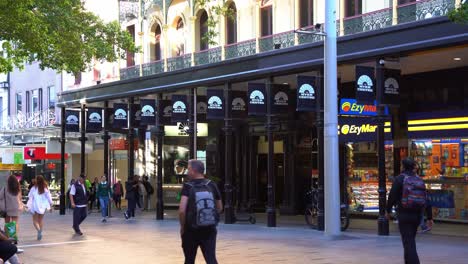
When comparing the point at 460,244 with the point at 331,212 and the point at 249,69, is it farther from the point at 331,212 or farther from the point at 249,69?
the point at 249,69

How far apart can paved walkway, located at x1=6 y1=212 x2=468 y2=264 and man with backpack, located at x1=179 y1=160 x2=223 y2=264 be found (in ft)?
14.0

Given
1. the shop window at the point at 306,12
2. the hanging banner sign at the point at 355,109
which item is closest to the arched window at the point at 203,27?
the shop window at the point at 306,12

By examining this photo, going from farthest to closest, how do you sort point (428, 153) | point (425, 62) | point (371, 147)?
point (371, 147) < point (428, 153) < point (425, 62)

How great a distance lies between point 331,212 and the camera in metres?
16.8

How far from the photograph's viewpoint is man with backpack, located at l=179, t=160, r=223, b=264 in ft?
28.1

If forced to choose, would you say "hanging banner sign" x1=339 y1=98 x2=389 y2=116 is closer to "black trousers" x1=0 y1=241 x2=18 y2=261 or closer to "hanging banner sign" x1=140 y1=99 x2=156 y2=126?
"hanging banner sign" x1=140 y1=99 x2=156 y2=126

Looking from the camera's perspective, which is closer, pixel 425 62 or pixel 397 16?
pixel 397 16

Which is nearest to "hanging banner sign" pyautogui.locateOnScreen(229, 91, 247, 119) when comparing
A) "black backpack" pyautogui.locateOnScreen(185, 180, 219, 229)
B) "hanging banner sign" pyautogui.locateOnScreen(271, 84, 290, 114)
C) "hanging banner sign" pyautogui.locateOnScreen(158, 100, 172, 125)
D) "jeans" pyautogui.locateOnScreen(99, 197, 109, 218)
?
"hanging banner sign" pyautogui.locateOnScreen(271, 84, 290, 114)

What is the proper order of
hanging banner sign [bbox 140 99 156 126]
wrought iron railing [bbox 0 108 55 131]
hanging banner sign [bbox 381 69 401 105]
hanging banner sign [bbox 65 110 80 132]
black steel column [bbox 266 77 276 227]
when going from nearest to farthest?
1. hanging banner sign [bbox 381 69 401 105]
2. black steel column [bbox 266 77 276 227]
3. hanging banner sign [bbox 140 99 156 126]
4. hanging banner sign [bbox 65 110 80 132]
5. wrought iron railing [bbox 0 108 55 131]

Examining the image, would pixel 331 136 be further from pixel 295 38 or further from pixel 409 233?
pixel 409 233

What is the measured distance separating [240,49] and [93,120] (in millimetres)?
9566

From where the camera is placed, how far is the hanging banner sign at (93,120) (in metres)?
30.2

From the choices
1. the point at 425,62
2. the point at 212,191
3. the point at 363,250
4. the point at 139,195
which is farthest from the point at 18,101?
the point at 212,191

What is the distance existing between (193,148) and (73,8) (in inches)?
243
